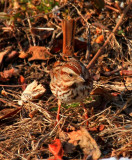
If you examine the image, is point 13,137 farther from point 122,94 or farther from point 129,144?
point 122,94

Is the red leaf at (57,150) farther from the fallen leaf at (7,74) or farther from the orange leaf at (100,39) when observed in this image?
the orange leaf at (100,39)

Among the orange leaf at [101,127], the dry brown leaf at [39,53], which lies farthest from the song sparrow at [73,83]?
the dry brown leaf at [39,53]

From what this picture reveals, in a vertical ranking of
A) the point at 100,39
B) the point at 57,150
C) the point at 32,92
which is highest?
the point at 100,39

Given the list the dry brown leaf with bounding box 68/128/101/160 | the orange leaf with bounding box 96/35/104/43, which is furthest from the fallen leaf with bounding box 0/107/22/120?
the orange leaf with bounding box 96/35/104/43

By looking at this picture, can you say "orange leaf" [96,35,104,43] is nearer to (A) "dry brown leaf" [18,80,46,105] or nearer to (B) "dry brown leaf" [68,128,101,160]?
(A) "dry brown leaf" [18,80,46,105]

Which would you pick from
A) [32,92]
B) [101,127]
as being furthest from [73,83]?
[32,92]

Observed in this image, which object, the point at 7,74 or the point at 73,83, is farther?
the point at 7,74

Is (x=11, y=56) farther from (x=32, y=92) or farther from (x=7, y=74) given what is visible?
(x=32, y=92)

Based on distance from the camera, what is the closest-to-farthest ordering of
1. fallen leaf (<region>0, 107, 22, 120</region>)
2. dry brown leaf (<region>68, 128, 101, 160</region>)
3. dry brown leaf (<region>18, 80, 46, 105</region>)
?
dry brown leaf (<region>68, 128, 101, 160</region>), fallen leaf (<region>0, 107, 22, 120</region>), dry brown leaf (<region>18, 80, 46, 105</region>)
